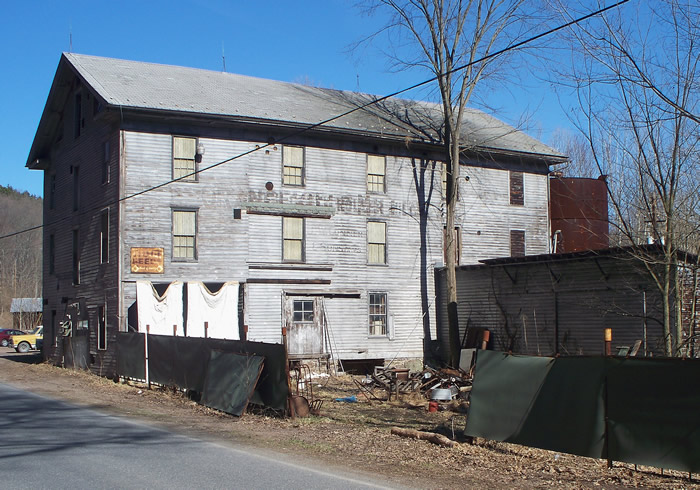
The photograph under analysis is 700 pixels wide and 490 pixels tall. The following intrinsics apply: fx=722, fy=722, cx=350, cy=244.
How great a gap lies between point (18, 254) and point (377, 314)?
91516 mm

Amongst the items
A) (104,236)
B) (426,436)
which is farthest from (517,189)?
(426,436)

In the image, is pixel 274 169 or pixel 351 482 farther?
pixel 274 169

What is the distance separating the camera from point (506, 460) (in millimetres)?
10828

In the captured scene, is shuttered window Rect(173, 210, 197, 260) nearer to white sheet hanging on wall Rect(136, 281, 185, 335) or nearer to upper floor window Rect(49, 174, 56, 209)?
white sheet hanging on wall Rect(136, 281, 185, 335)

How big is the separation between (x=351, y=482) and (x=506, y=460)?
290 cm

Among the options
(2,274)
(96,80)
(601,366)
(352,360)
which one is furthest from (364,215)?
(2,274)

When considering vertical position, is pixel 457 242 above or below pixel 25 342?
above

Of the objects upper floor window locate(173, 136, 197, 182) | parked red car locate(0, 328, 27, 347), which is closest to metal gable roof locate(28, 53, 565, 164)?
upper floor window locate(173, 136, 197, 182)

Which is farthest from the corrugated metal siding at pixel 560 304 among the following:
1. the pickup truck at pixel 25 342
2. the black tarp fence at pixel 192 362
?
the pickup truck at pixel 25 342

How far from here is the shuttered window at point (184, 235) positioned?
26891mm

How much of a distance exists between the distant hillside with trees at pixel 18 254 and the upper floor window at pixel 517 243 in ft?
238

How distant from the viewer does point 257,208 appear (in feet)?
92.4

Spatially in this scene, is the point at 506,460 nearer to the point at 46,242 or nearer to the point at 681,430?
the point at 681,430

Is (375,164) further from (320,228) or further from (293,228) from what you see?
(293,228)
